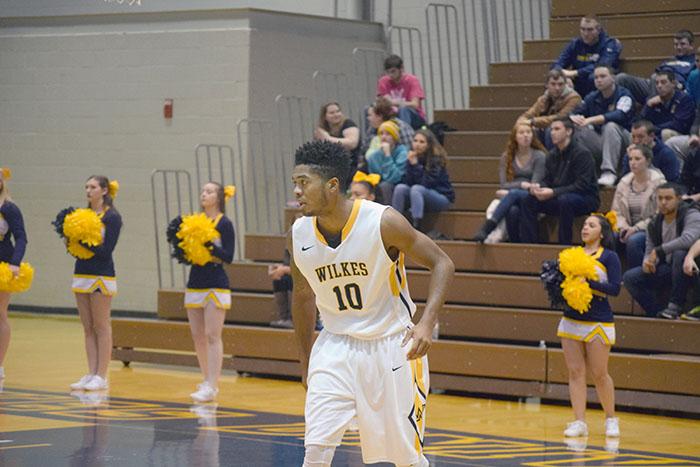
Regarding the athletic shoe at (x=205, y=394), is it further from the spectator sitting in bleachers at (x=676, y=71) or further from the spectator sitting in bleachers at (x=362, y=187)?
the spectator sitting in bleachers at (x=676, y=71)

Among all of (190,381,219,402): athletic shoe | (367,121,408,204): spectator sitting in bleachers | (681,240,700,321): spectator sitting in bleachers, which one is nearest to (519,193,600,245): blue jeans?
(681,240,700,321): spectator sitting in bleachers

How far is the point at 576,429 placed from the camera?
9.83 metres

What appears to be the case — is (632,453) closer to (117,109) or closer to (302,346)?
(302,346)

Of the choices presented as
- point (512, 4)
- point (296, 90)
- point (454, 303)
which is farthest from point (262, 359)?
point (512, 4)

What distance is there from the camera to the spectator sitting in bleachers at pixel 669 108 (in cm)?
1326

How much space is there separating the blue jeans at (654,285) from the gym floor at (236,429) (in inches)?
42.8

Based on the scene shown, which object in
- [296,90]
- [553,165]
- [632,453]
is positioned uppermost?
[296,90]

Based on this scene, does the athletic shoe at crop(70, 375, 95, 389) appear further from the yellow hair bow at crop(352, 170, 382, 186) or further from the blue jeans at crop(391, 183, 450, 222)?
the blue jeans at crop(391, 183, 450, 222)

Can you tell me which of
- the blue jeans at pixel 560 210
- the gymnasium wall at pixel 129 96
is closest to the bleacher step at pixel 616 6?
the gymnasium wall at pixel 129 96

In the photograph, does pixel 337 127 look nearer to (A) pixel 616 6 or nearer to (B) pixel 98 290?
(B) pixel 98 290

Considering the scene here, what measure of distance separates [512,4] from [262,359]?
6635 mm

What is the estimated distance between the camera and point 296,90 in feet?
55.8

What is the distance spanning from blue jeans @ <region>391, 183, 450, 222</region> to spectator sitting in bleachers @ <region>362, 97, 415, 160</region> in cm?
62

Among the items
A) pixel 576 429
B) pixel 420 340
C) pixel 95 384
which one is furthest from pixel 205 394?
pixel 420 340
